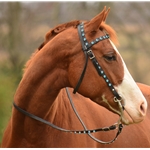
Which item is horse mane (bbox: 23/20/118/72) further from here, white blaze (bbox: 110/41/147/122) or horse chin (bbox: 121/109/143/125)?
horse chin (bbox: 121/109/143/125)

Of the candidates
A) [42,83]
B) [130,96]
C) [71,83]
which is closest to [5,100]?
[42,83]

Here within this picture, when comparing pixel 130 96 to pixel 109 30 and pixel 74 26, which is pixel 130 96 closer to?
pixel 109 30

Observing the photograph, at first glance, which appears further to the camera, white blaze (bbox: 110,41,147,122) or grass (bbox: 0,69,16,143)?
grass (bbox: 0,69,16,143)

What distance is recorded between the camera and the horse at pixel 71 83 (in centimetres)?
266

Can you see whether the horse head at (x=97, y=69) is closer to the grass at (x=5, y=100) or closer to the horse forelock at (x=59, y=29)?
the horse forelock at (x=59, y=29)

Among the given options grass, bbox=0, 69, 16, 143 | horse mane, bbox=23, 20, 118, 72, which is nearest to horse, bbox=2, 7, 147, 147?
horse mane, bbox=23, 20, 118, 72

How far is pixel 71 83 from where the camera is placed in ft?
9.08

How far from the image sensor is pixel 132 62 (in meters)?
10.8

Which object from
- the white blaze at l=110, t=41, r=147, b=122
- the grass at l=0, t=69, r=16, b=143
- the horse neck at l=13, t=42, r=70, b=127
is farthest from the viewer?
the grass at l=0, t=69, r=16, b=143

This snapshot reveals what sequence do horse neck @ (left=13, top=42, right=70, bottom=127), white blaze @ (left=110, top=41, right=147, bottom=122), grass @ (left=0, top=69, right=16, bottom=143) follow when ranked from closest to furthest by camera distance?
1. white blaze @ (left=110, top=41, right=147, bottom=122)
2. horse neck @ (left=13, top=42, right=70, bottom=127)
3. grass @ (left=0, top=69, right=16, bottom=143)

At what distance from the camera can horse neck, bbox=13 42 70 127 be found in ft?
9.12

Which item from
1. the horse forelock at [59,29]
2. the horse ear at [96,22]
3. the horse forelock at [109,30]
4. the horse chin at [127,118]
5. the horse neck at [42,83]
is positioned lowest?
the horse chin at [127,118]

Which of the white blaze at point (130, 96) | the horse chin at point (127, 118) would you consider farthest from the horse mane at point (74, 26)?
the horse chin at point (127, 118)

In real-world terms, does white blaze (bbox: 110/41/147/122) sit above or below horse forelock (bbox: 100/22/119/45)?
below
